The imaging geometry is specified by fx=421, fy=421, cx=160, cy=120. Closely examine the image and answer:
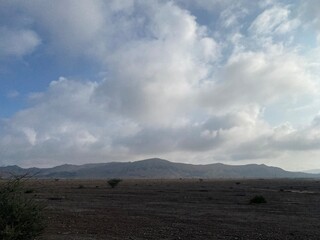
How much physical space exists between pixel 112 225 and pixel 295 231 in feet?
30.7

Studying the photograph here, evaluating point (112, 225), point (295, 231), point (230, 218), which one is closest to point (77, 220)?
point (112, 225)

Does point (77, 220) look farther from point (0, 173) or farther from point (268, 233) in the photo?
point (268, 233)

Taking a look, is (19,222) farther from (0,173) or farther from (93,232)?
(93,232)

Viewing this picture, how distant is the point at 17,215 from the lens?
47.5 ft

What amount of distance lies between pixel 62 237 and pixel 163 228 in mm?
5482

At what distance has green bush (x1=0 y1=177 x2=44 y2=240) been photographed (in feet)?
46.0

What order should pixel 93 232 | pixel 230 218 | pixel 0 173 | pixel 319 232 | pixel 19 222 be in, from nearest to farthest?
pixel 19 222 < pixel 0 173 < pixel 93 232 < pixel 319 232 < pixel 230 218

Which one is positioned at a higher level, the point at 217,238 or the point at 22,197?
the point at 22,197

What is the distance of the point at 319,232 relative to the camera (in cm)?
2106

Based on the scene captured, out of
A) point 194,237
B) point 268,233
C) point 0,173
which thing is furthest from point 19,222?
point 268,233

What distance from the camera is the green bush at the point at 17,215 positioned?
14.0 metres

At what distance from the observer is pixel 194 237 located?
1864 centimetres

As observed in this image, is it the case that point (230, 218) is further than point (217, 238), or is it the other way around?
point (230, 218)

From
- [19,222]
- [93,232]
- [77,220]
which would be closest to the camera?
[19,222]
